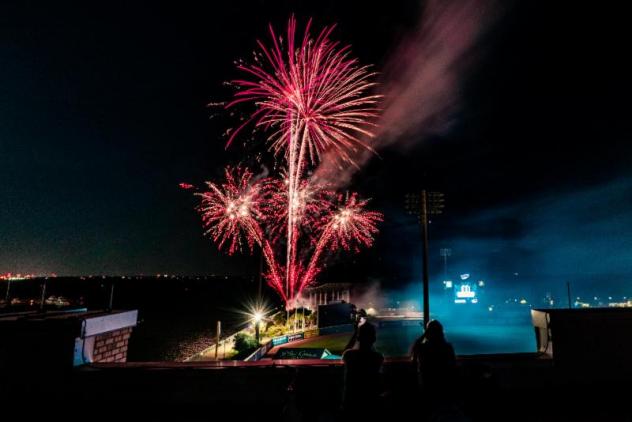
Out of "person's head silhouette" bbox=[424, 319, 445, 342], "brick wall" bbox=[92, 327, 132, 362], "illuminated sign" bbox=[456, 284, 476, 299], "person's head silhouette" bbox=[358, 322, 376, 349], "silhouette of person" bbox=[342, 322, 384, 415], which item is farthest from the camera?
"illuminated sign" bbox=[456, 284, 476, 299]

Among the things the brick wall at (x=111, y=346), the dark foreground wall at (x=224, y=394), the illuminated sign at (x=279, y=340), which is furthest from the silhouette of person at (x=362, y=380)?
the illuminated sign at (x=279, y=340)

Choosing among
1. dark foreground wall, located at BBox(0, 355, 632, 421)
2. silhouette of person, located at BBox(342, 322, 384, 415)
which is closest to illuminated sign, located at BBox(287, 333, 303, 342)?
dark foreground wall, located at BBox(0, 355, 632, 421)

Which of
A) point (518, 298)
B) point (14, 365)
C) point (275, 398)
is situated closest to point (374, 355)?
point (275, 398)

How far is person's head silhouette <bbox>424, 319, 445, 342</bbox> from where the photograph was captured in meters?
4.27

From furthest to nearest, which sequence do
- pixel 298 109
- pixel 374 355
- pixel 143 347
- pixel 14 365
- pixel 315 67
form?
1. pixel 143 347
2. pixel 298 109
3. pixel 315 67
4. pixel 14 365
5. pixel 374 355

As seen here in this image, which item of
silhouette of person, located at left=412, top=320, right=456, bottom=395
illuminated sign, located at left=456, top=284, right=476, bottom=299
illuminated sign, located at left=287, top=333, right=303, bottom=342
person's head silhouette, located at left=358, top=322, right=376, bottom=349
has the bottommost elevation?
illuminated sign, located at left=287, top=333, right=303, bottom=342

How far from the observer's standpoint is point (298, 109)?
18875mm

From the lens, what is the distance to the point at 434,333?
169 inches

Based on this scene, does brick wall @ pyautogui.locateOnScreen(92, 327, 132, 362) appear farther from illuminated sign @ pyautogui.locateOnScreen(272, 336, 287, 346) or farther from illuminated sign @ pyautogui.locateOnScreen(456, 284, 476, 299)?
illuminated sign @ pyautogui.locateOnScreen(456, 284, 476, 299)

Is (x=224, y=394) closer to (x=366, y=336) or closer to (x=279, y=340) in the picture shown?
(x=366, y=336)

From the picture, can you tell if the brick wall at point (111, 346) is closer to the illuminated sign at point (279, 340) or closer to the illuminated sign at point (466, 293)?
the illuminated sign at point (279, 340)

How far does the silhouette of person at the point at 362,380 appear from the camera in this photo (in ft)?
12.3

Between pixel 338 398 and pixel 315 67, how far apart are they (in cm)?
1567

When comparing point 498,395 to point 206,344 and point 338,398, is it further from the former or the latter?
point 206,344
